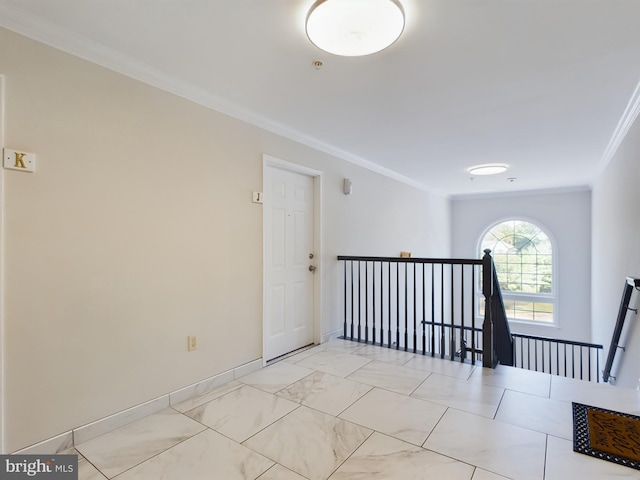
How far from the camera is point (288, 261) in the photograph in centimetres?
349

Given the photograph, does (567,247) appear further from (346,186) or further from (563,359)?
(346,186)

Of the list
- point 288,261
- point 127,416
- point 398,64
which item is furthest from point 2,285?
point 398,64

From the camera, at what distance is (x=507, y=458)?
68.4 inches

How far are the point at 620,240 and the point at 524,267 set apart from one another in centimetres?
376

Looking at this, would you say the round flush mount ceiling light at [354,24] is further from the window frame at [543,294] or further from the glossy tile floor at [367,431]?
the window frame at [543,294]

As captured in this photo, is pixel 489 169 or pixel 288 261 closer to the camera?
pixel 288 261

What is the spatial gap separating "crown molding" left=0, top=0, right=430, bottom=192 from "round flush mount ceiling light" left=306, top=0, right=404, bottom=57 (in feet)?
3.84

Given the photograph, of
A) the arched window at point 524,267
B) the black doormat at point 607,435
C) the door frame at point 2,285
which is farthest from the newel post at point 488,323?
the arched window at point 524,267

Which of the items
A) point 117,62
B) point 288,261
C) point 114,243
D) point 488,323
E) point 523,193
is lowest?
point 488,323

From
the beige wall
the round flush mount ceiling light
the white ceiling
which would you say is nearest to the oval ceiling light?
the white ceiling

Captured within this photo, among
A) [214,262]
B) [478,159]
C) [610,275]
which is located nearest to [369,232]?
[478,159]

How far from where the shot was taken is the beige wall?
172cm

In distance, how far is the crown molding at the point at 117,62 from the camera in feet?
5.51

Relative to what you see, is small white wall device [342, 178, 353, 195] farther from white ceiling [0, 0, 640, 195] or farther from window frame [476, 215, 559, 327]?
window frame [476, 215, 559, 327]
